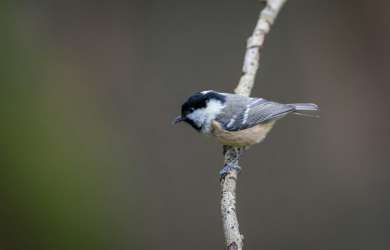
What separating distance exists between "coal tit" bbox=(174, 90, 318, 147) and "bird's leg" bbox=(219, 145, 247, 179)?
52 mm

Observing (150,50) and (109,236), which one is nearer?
(109,236)

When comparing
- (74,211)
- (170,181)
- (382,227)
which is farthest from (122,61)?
(382,227)

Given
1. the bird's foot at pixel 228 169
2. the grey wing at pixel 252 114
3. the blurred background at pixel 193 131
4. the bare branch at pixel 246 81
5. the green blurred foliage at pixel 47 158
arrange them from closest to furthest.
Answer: the bare branch at pixel 246 81 → the bird's foot at pixel 228 169 → the grey wing at pixel 252 114 → the green blurred foliage at pixel 47 158 → the blurred background at pixel 193 131

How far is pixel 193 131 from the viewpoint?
410 centimetres

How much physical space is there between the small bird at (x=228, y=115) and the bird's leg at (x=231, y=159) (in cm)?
4

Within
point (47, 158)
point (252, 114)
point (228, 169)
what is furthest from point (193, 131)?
point (228, 169)

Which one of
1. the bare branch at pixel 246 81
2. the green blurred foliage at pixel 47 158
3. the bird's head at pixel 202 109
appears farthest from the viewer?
the green blurred foliage at pixel 47 158

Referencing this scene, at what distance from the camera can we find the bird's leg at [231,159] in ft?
7.70

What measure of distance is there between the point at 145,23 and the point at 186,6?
15.1 inches

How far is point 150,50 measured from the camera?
4.19 metres

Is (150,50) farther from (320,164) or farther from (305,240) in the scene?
(305,240)

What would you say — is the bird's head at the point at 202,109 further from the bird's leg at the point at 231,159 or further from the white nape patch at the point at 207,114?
the bird's leg at the point at 231,159

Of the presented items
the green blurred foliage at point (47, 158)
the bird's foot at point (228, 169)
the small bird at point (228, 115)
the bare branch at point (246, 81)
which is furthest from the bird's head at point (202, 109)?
the green blurred foliage at point (47, 158)

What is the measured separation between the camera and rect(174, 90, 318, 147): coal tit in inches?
101
